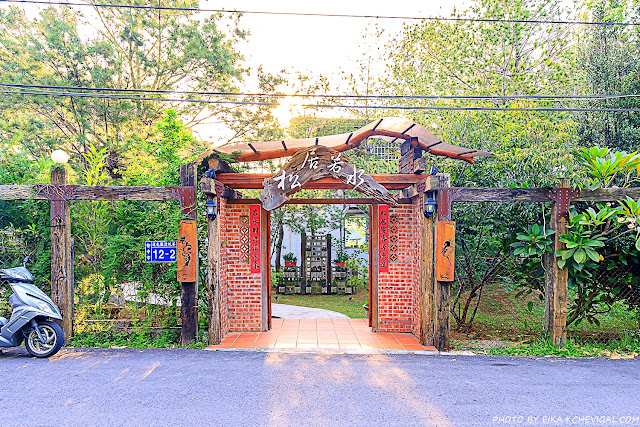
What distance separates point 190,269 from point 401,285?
3.48 meters

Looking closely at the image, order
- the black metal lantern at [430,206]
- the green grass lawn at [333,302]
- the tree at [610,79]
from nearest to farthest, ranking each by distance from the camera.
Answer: the black metal lantern at [430,206] → the green grass lawn at [333,302] → the tree at [610,79]

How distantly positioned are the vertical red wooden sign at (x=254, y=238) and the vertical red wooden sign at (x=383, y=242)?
210 centimetres

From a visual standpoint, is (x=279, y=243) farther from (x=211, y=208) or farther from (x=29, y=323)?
(x=29, y=323)

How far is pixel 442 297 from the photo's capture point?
19.9ft

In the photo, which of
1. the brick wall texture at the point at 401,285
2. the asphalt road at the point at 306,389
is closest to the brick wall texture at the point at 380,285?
the brick wall texture at the point at 401,285

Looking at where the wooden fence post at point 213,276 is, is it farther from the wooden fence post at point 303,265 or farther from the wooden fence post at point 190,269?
the wooden fence post at point 303,265

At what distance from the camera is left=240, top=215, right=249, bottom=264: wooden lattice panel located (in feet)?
23.8

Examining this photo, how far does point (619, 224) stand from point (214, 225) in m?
5.71

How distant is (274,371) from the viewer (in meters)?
5.17

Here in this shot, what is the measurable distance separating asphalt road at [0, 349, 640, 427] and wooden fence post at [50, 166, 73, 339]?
68 cm

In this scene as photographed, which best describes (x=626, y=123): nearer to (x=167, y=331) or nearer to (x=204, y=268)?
(x=204, y=268)

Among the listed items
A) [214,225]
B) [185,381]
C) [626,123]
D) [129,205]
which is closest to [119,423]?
[185,381]

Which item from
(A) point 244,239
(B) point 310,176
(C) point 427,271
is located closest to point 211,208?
(A) point 244,239

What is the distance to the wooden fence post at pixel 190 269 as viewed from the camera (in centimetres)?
618
